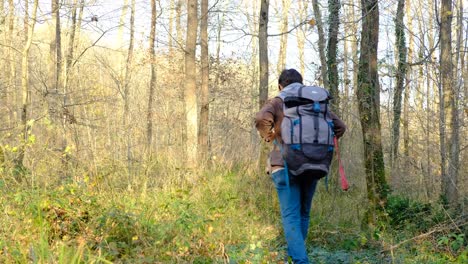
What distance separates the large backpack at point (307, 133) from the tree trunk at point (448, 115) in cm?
283

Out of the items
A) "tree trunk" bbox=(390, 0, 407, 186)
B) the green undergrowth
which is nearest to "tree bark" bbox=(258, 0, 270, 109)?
"tree trunk" bbox=(390, 0, 407, 186)

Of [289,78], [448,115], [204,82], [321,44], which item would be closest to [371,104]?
[448,115]

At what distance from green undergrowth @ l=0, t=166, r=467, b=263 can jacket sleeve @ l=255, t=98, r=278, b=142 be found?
96 centimetres

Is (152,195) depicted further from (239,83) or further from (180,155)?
(239,83)

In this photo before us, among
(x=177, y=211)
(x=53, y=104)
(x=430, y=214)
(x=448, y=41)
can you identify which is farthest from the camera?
(x=53, y=104)

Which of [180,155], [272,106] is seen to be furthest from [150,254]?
[180,155]

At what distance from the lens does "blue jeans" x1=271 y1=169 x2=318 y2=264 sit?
4.63 metres

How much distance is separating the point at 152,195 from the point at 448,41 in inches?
180

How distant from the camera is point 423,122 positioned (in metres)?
7.93

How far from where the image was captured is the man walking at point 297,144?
450 cm

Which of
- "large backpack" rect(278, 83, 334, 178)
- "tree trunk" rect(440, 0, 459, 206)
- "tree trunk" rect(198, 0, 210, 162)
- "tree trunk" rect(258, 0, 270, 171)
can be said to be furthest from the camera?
"tree trunk" rect(198, 0, 210, 162)

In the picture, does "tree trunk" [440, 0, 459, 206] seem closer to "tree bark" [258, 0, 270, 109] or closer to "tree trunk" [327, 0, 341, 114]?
"tree trunk" [327, 0, 341, 114]

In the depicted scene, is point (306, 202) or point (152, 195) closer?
point (306, 202)

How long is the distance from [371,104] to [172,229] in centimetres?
306
